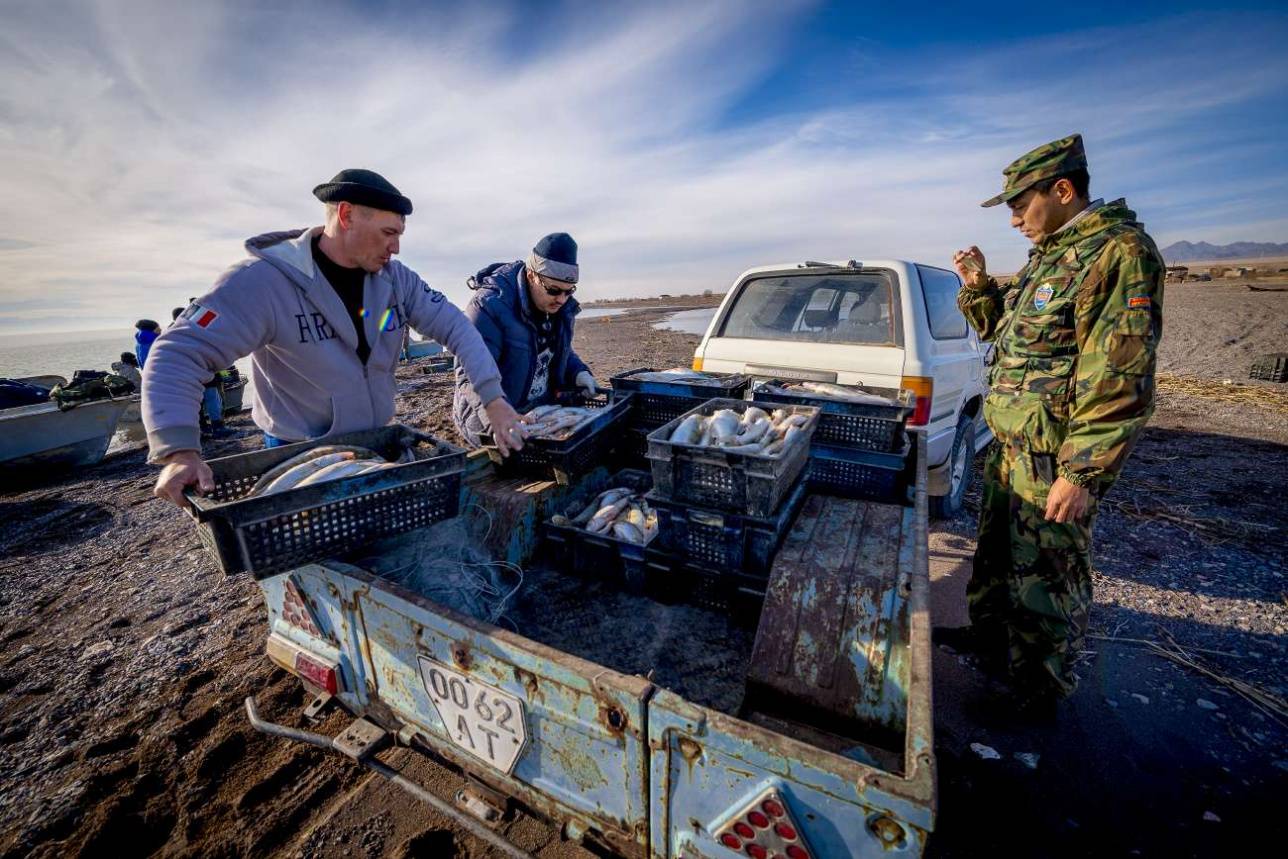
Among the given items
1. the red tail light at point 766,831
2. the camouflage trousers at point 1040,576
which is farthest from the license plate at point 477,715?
the camouflage trousers at point 1040,576

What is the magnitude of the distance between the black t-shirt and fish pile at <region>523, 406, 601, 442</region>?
3.17 feet

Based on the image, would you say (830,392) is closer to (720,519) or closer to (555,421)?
(720,519)

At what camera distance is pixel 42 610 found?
3.82 m

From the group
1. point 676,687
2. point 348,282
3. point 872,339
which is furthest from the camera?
point 872,339

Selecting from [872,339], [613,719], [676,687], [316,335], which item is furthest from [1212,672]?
[316,335]

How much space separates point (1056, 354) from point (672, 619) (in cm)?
224

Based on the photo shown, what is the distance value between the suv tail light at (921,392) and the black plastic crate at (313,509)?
3245 millimetres

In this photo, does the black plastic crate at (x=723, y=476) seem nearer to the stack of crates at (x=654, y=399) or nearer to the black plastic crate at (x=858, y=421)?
the black plastic crate at (x=858, y=421)

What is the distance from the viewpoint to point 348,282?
2.30 m

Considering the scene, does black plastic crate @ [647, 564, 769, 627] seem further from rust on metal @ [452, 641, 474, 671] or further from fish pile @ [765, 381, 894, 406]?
fish pile @ [765, 381, 894, 406]

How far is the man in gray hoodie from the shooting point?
1.77m

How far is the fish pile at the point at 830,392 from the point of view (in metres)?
2.99

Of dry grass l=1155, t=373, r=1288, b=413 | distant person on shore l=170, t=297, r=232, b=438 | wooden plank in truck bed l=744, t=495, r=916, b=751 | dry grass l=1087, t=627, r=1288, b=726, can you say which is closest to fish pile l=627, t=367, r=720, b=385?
wooden plank in truck bed l=744, t=495, r=916, b=751

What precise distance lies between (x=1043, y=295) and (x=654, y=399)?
2222mm
